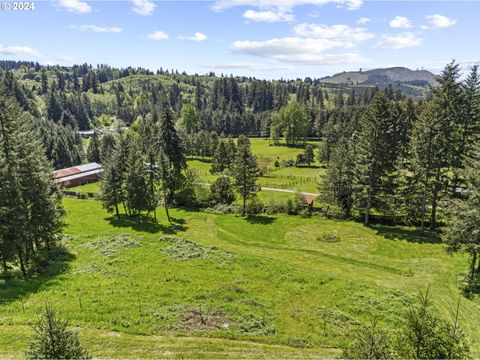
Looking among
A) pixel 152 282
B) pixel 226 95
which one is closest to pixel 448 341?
pixel 152 282

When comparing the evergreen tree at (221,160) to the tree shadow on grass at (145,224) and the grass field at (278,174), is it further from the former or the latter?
the tree shadow on grass at (145,224)

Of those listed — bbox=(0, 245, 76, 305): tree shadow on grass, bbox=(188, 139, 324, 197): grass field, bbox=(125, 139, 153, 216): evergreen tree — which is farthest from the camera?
bbox=(188, 139, 324, 197): grass field

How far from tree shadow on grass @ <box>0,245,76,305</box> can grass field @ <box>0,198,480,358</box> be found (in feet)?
0.49

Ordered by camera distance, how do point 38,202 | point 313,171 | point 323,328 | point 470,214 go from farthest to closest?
point 313,171 → point 38,202 → point 470,214 → point 323,328

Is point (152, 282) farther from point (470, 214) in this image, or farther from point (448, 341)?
point (470, 214)

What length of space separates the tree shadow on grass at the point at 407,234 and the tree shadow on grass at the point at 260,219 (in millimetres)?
14006

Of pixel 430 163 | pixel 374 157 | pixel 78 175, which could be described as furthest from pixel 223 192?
pixel 78 175

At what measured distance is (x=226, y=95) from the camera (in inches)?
7343

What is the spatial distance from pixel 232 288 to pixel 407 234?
25298mm

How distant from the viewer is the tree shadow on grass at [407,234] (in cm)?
3853

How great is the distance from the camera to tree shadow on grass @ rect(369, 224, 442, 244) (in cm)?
3853

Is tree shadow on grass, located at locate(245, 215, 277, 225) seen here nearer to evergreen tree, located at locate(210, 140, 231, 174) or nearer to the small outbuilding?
evergreen tree, located at locate(210, 140, 231, 174)

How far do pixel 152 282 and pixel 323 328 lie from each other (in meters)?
14.7

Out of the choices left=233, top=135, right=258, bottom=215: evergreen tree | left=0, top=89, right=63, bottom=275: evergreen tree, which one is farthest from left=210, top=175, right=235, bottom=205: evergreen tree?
left=0, top=89, right=63, bottom=275: evergreen tree
